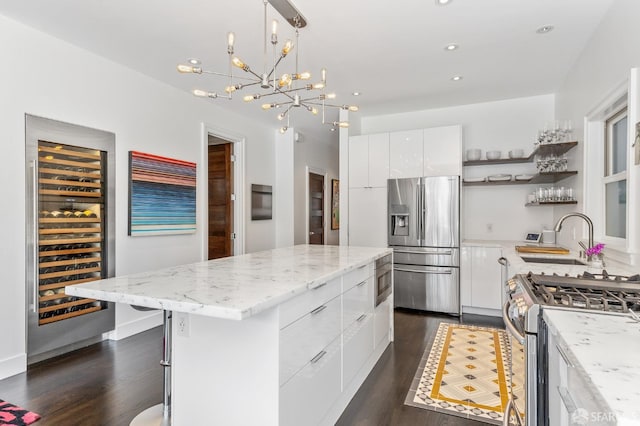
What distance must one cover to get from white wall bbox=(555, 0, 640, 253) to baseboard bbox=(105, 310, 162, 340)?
416 centimetres

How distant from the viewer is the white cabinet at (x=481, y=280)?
13.8 feet

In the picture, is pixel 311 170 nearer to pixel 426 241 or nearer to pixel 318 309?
pixel 426 241

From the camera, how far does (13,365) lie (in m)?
2.69

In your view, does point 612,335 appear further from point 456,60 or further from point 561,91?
point 561,91

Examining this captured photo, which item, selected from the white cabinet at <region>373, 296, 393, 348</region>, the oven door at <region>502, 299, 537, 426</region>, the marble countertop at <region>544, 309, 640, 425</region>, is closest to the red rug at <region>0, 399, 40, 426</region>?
the white cabinet at <region>373, 296, 393, 348</region>

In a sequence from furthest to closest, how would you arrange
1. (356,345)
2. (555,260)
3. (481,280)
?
(481,280) → (555,260) → (356,345)

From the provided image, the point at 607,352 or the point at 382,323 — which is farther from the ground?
the point at 607,352

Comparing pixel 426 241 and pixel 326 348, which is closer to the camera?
pixel 326 348

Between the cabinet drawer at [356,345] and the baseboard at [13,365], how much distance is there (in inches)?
98.2

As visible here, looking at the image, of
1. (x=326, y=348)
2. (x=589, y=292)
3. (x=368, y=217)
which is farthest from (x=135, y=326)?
(x=589, y=292)

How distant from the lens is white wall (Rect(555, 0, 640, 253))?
85.7 inches

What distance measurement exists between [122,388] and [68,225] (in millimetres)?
1477

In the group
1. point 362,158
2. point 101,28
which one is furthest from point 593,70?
point 101,28

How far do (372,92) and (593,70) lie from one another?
2.17 m
